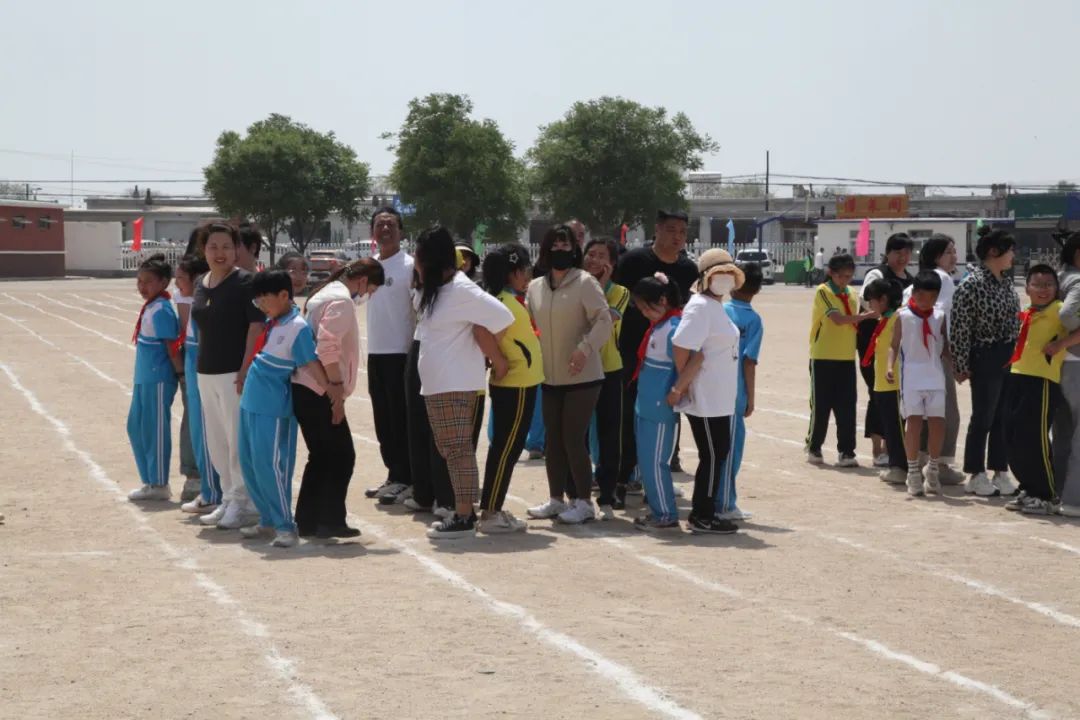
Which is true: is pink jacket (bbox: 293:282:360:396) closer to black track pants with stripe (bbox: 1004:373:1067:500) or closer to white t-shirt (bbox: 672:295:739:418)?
white t-shirt (bbox: 672:295:739:418)

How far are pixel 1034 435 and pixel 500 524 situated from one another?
3.77m

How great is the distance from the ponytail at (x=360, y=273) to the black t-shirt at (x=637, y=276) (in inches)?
73.3

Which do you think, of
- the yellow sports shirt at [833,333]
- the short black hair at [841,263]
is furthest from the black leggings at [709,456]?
the short black hair at [841,263]

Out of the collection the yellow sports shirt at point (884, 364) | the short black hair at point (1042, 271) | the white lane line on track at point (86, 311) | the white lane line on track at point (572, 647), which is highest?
the short black hair at point (1042, 271)

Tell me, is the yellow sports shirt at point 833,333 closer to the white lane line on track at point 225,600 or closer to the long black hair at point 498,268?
the long black hair at point 498,268

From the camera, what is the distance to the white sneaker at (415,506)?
34.1ft

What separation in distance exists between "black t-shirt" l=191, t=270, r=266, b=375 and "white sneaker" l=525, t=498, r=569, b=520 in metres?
2.19

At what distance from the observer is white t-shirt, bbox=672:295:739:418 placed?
9.30m

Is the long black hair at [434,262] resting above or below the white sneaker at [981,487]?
above

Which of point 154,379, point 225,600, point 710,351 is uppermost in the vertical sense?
point 710,351

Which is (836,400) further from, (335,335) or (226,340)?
(226,340)

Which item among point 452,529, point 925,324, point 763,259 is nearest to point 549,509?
point 452,529

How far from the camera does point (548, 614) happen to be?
7434 millimetres

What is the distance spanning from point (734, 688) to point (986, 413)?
5.62 meters
